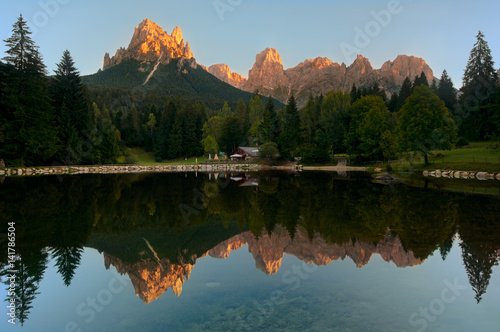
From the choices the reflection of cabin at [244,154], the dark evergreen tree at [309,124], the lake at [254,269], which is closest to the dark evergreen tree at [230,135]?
the reflection of cabin at [244,154]

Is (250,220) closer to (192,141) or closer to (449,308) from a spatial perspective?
(449,308)

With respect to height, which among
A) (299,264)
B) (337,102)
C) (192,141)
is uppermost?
(337,102)

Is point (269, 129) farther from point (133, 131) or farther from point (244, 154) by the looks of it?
point (133, 131)

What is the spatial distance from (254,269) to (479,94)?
71500 millimetres

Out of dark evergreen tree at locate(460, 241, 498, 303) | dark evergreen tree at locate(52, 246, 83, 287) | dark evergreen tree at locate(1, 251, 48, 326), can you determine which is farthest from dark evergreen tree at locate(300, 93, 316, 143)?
dark evergreen tree at locate(1, 251, 48, 326)

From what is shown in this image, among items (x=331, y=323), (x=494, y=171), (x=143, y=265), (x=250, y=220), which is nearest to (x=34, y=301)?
(x=143, y=265)

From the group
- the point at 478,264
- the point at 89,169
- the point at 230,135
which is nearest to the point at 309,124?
the point at 230,135

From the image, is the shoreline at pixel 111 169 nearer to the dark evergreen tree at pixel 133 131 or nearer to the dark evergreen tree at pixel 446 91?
the dark evergreen tree at pixel 133 131

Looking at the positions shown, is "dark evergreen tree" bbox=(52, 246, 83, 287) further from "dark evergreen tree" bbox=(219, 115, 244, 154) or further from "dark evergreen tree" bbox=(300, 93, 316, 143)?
"dark evergreen tree" bbox=(219, 115, 244, 154)

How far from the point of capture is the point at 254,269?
10.1 m

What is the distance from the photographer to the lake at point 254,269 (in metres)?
6.91

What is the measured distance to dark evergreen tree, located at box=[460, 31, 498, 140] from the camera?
58.0 m

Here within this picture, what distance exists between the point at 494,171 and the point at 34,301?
155 ft

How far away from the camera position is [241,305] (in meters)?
7.48
